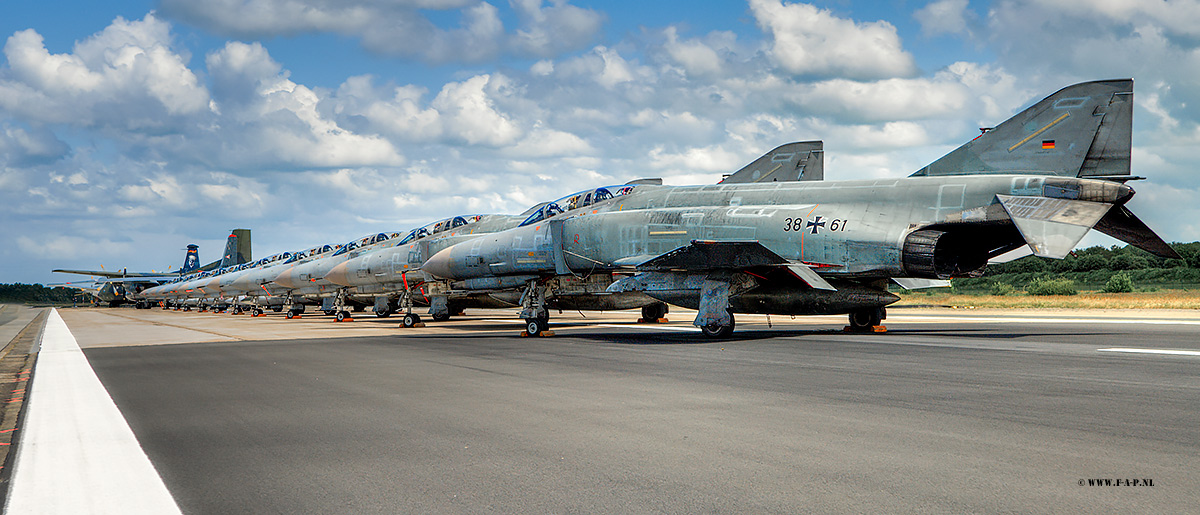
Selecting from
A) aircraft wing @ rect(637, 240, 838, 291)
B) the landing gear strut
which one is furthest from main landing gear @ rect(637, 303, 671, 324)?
aircraft wing @ rect(637, 240, 838, 291)

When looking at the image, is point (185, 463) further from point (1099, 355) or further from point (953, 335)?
point (953, 335)

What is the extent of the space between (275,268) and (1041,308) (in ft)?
122

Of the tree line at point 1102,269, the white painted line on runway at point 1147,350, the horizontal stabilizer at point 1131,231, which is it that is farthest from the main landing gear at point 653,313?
the tree line at point 1102,269

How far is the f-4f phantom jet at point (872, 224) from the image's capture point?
44.1 ft

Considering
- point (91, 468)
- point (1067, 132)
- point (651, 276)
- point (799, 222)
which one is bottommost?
point (91, 468)

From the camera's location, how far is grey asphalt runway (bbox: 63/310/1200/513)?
3646mm

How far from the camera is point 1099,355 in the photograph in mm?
10398

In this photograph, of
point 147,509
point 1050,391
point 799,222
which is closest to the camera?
point 147,509

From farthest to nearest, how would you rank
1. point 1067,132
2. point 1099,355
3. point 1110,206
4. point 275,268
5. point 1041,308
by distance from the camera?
point 275,268, point 1041,308, point 1067,132, point 1110,206, point 1099,355

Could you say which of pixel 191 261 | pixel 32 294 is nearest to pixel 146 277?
pixel 191 261

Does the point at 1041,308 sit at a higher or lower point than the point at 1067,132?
lower

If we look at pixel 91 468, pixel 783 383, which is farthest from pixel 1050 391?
pixel 91 468

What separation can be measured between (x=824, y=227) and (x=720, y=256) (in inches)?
81.9

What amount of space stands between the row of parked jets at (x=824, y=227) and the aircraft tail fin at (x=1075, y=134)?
2 centimetres
